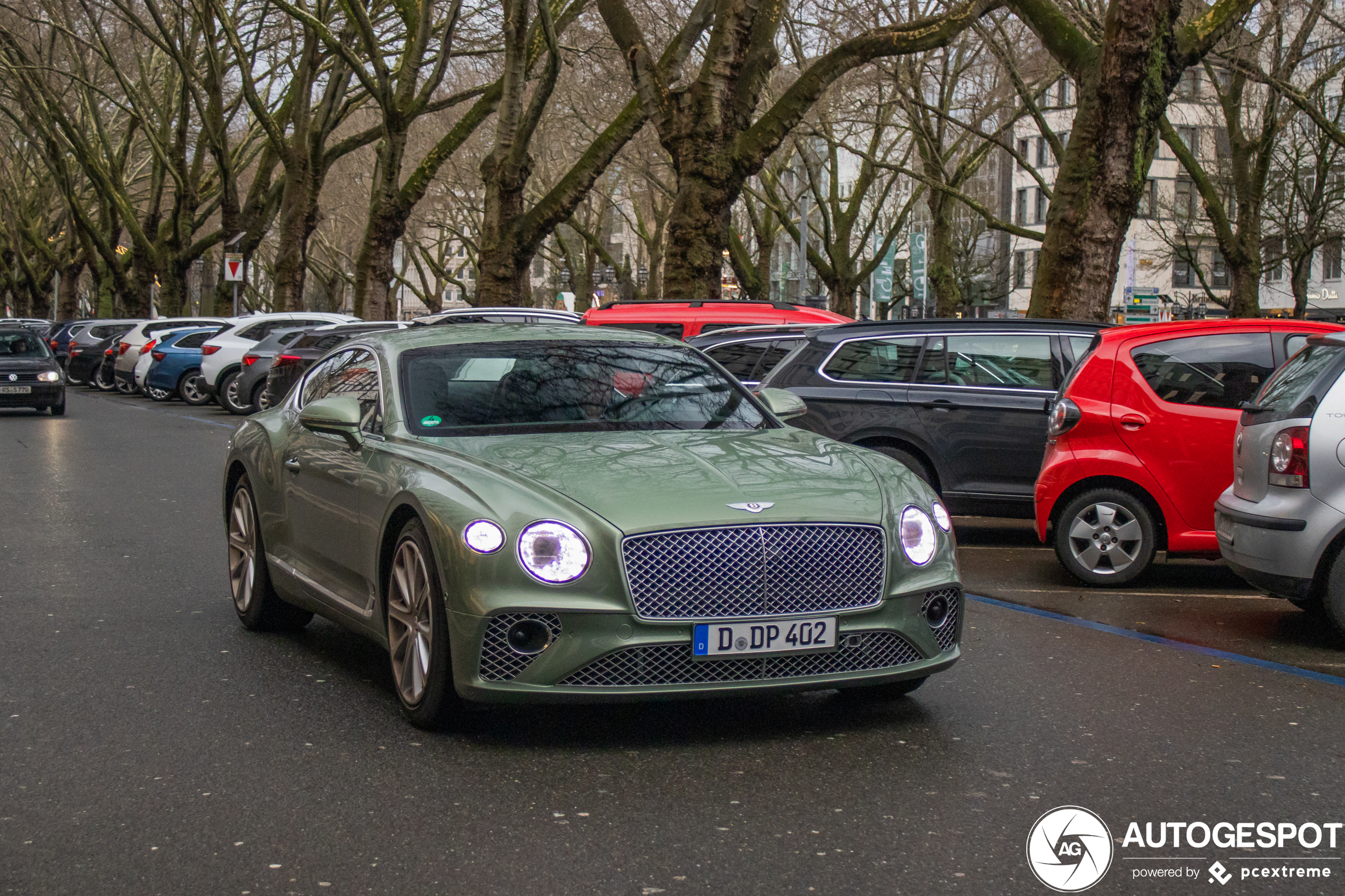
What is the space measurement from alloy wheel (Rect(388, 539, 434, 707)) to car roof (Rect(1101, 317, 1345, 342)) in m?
5.40

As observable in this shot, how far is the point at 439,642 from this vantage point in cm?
557

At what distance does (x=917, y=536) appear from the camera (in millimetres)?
5844

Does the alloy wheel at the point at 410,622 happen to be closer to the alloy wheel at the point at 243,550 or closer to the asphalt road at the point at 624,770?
the asphalt road at the point at 624,770

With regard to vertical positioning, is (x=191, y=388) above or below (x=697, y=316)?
below

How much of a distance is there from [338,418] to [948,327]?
20.5ft

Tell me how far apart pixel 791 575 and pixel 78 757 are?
2.39 metres

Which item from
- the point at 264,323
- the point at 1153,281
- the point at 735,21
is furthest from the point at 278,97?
the point at 1153,281

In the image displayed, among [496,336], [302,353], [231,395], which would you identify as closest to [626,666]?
[496,336]

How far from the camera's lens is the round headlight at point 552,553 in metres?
5.34

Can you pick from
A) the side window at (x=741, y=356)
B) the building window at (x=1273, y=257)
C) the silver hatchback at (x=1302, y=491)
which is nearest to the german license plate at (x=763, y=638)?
the silver hatchback at (x=1302, y=491)

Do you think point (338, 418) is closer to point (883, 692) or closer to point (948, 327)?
point (883, 692)

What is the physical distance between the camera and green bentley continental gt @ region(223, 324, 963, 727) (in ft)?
17.6

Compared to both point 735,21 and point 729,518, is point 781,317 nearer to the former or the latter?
point 735,21

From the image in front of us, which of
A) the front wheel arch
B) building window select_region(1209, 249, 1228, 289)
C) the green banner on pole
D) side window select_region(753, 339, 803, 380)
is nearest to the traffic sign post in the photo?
side window select_region(753, 339, 803, 380)
